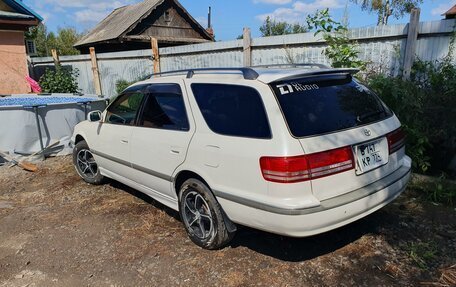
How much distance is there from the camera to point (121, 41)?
22.6 m

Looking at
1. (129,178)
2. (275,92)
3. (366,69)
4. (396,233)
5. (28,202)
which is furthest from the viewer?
(366,69)

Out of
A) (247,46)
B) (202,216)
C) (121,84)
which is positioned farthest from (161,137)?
(121,84)

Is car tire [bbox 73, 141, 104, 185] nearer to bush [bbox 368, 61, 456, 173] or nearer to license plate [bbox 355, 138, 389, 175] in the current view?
license plate [bbox 355, 138, 389, 175]

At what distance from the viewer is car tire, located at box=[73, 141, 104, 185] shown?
556cm

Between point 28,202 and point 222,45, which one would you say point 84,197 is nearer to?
point 28,202

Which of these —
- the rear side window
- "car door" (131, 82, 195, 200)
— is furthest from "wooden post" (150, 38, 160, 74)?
the rear side window

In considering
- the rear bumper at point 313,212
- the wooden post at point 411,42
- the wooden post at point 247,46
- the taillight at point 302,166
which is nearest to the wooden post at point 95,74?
the wooden post at point 247,46

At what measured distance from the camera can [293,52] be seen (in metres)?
7.25

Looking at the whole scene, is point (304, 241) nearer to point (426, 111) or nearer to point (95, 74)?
point (426, 111)

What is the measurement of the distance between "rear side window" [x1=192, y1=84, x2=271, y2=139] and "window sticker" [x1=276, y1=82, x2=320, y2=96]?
0.20 metres

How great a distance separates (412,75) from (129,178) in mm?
4302

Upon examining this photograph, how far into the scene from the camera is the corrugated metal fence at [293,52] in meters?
5.36

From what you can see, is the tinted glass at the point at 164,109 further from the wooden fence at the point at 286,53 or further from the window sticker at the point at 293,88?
the wooden fence at the point at 286,53

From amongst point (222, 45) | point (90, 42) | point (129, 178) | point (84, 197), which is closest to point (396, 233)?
point (129, 178)
